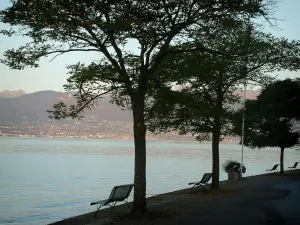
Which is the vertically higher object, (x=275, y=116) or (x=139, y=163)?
(x=275, y=116)

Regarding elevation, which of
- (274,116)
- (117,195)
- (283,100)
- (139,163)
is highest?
(283,100)

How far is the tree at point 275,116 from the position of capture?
123 ft

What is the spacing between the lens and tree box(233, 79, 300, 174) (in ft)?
123

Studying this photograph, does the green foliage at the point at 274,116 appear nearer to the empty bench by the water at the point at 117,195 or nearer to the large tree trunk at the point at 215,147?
the large tree trunk at the point at 215,147

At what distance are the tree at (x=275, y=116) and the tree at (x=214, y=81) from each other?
10.8 meters

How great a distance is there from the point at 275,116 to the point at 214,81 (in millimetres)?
16551

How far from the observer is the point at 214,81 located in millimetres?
23234

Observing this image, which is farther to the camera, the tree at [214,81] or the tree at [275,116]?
the tree at [275,116]

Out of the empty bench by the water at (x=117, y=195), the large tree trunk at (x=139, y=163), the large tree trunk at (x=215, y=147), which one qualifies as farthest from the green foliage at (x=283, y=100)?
the large tree trunk at (x=139, y=163)

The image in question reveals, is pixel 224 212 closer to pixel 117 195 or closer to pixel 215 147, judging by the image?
pixel 117 195

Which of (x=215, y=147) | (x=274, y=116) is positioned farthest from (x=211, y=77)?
(x=274, y=116)

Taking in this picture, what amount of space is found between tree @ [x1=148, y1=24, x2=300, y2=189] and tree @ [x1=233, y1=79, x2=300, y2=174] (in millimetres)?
10841

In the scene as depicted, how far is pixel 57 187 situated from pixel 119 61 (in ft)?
95.7

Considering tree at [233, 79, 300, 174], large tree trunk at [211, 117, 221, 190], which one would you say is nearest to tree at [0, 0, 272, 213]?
large tree trunk at [211, 117, 221, 190]
